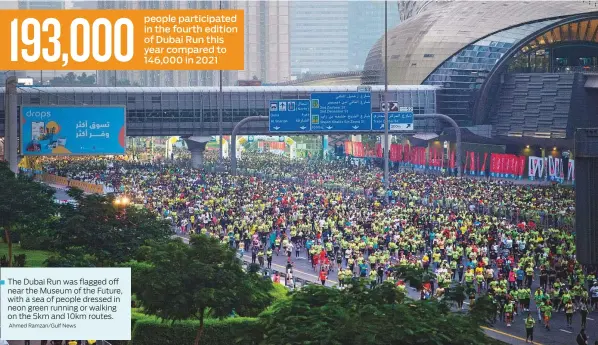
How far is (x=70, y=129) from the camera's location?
73.2 metres

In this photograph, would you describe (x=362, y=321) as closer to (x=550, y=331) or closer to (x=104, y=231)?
(x=550, y=331)

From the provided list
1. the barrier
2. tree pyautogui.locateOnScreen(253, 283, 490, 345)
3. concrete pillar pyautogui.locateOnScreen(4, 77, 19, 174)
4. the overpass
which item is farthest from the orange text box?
the overpass

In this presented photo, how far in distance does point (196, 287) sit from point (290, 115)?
67.7m

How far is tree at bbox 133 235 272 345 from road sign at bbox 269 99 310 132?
65.3 meters

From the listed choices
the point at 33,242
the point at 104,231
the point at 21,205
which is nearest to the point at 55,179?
the point at 33,242

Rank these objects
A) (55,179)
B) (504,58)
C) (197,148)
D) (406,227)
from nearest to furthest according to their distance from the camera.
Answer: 1. (406,227)
2. (55,179)
3. (197,148)
4. (504,58)

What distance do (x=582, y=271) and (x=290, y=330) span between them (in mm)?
27322

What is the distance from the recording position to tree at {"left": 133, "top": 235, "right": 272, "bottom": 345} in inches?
1136

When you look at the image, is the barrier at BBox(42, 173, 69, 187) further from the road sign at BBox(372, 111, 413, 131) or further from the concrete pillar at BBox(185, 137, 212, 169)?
the road sign at BBox(372, 111, 413, 131)

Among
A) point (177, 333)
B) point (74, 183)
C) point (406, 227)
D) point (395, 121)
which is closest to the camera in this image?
point (177, 333)

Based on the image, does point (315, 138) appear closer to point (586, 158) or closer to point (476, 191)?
point (476, 191)

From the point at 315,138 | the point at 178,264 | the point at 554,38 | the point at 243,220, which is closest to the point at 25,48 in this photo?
the point at 178,264

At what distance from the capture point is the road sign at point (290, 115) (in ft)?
314

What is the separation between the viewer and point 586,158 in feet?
140
